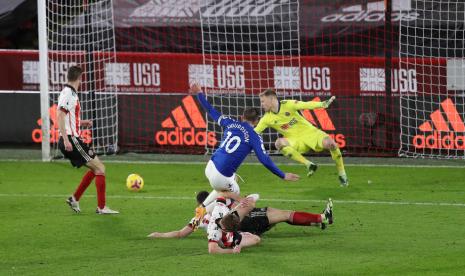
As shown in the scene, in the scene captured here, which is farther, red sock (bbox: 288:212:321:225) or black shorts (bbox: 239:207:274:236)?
red sock (bbox: 288:212:321:225)

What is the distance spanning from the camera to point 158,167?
70.7 ft

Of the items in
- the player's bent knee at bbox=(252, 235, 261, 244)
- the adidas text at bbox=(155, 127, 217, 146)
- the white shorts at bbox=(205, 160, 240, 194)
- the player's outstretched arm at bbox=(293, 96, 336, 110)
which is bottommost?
the player's bent knee at bbox=(252, 235, 261, 244)

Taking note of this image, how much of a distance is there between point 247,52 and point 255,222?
10772 millimetres

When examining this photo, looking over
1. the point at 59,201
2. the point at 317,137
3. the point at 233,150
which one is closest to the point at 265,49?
the point at 317,137

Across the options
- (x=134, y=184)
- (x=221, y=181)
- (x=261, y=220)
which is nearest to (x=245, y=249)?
(x=261, y=220)

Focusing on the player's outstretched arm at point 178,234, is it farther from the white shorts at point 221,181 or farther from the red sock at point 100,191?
the red sock at point 100,191

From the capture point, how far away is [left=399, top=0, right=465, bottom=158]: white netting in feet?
72.3

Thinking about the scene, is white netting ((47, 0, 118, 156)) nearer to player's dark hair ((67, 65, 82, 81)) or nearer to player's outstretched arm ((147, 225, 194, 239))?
player's dark hair ((67, 65, 82, 81))

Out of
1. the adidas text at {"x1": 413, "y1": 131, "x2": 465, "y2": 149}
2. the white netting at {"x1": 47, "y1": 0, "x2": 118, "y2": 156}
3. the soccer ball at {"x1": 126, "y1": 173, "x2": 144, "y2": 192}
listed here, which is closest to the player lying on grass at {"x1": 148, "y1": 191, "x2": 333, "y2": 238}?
the soccer ball at {"x1": 126, "y1": 173, "x2": 144, "y2": 192}

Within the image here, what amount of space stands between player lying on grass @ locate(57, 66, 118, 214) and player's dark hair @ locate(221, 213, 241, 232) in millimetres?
3873

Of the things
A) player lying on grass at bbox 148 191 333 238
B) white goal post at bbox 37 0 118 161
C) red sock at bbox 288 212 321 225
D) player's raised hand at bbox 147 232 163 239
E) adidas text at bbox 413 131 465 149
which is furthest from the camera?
white goal post at bbox 37 0 118 161

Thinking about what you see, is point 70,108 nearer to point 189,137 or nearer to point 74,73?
point 74,73

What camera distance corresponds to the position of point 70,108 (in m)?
15.9

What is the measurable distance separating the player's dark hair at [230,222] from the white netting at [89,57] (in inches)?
438
